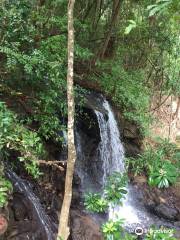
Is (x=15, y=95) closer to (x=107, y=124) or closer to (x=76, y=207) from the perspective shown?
(x=76, y=207)

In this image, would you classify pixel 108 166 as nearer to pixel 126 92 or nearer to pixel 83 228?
pixel 126 92

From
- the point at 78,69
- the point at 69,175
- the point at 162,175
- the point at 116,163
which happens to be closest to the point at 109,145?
the point at 116,163

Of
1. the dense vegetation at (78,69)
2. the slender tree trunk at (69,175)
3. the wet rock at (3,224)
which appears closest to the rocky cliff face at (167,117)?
the dense vegetation at (78,69)

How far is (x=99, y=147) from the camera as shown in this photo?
10203mm

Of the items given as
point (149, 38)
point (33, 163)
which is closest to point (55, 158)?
point (33, 163)

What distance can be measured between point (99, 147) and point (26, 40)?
455cm

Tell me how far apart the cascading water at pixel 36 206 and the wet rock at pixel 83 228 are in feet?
2.51

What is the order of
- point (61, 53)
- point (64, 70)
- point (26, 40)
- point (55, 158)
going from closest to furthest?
point (26, 40), point (64, 70), point (61, 53), point (55, 158)

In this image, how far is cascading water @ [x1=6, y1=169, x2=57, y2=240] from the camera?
644cm

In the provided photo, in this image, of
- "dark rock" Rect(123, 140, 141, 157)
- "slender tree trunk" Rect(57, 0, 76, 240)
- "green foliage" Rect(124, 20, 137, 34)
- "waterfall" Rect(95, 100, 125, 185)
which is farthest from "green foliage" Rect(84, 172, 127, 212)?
"dark rock" Rect(123, 140, 141, 157)

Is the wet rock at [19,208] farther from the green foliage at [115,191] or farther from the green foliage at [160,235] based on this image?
the green foliage at [160,235]

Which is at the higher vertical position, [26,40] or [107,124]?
[26,40]

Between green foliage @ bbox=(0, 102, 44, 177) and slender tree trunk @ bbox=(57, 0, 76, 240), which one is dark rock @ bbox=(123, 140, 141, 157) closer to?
green foliage @ bbox=(0, 102, 44, 177)

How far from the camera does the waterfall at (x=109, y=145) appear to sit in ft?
33.6
